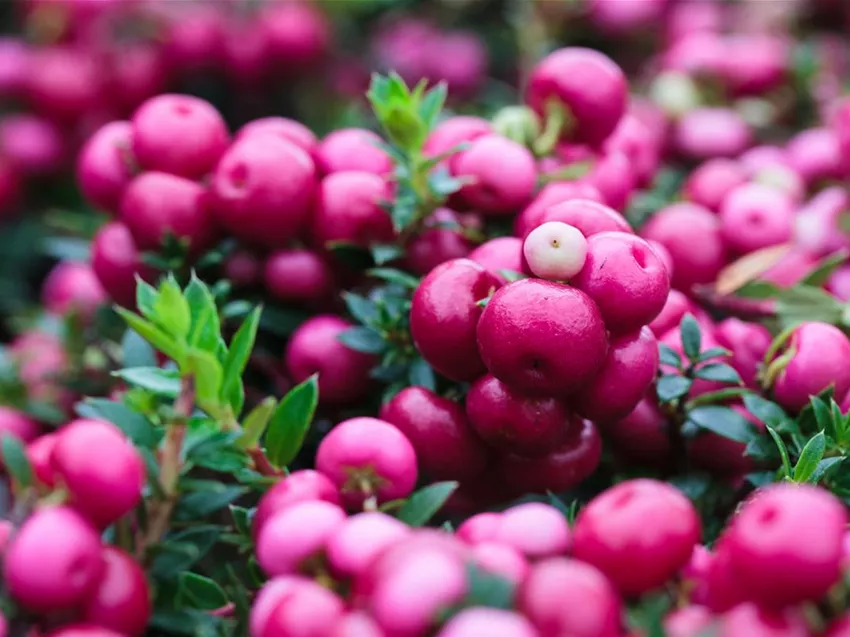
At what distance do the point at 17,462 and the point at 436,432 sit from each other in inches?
10.2

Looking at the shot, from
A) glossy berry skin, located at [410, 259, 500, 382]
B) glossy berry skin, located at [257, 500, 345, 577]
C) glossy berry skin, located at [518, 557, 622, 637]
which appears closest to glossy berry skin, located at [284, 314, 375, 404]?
glossy berry skin, located at [410, 259, 500, 382]

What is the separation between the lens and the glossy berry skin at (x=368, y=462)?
581mm

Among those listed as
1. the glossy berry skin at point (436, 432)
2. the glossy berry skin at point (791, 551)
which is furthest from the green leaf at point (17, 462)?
the glossy berry skin at point (791, 551)

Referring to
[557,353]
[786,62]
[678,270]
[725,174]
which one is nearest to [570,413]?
[557,353]

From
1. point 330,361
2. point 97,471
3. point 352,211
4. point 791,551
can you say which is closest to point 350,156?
point 352,211

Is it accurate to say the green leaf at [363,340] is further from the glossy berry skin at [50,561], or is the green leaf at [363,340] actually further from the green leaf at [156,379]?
the glossy berry skin at [50,561]

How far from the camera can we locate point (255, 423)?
1.99ft

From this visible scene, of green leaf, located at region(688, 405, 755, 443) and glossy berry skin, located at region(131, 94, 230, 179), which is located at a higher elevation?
glossy berry skin, located at region(131, 94, 230, 179)

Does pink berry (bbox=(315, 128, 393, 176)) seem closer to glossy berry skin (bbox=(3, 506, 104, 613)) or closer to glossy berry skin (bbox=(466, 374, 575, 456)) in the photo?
glossy berry skin (bbox=(466, 374, 575, 456))

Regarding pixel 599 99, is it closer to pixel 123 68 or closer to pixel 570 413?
pixel 570 413

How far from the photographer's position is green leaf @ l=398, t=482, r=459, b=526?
0.57 m

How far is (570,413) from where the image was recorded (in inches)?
24.5

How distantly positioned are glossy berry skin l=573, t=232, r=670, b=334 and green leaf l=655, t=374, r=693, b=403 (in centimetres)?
8

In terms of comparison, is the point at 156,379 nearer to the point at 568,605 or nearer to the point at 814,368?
the point at 568,605
